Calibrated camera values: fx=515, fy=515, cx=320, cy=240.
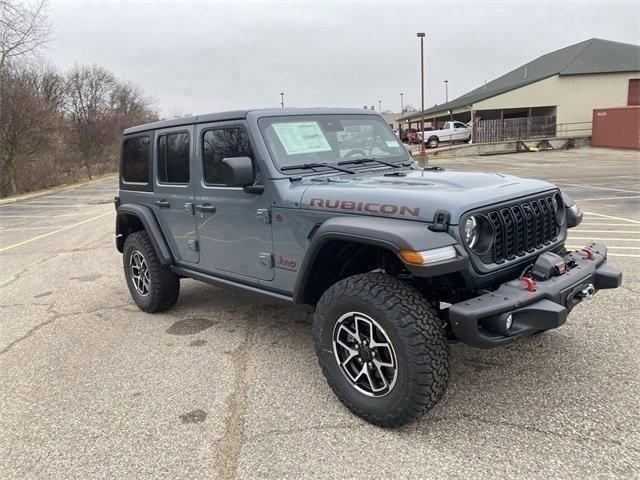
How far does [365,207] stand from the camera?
303 cm

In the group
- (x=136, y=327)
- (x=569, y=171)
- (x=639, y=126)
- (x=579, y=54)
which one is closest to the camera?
(x=136, y=327)

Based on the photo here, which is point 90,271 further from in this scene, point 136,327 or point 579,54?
point 579,54

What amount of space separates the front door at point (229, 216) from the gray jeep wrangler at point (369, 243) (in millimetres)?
13

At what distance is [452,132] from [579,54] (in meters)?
10.5

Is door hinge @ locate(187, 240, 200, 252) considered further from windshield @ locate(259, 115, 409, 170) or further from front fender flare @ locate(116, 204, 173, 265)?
windshield @ locate(259, 115, 409, 170)

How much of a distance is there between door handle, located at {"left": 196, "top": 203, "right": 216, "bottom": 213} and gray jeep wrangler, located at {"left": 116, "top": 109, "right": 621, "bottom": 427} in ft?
0.03

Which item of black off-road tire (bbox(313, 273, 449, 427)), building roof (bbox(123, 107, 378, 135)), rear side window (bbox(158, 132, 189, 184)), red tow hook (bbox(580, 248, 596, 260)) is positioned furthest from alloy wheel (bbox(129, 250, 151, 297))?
red tow hook (bbox(580, 248, 596, 260))

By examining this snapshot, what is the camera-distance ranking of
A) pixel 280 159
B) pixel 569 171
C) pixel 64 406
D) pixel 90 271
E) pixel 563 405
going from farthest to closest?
pixel 569 171 → pixel 90 271 → pixel 280 159 → pixel 64 406 → pixel 563 405

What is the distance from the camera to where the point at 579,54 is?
121 feet

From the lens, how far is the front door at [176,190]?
4.50m

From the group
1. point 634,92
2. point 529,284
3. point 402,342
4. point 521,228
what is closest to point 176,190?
point 402,342

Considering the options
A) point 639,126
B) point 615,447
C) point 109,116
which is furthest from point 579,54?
point 615,447

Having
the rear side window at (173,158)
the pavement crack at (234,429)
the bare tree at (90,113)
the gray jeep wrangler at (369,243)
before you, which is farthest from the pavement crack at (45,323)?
the bare tree at (90,113)

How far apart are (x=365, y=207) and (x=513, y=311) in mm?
993
